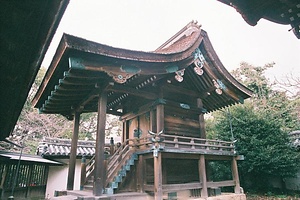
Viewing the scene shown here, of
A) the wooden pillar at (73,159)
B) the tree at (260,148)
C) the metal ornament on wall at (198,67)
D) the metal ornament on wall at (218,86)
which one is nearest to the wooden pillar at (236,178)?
the metal ornament on wall at (218,86)

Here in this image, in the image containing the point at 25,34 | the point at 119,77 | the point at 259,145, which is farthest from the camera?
the point at 259,145

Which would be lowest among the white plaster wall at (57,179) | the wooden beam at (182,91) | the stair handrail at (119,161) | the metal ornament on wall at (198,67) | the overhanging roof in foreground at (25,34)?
the white plaster wall at (57,179)

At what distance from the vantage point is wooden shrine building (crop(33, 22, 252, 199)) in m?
6.29

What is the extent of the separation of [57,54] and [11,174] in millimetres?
9895

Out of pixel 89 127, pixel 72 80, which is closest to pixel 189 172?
pixel 72 80

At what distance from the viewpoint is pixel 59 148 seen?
1461 cm

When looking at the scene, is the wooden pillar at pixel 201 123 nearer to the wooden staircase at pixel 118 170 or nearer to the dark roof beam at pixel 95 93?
the wooden staircase at pixel 118 170

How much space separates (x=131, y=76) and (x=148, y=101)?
281 centimetres

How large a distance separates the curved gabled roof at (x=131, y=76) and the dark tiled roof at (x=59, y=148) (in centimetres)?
477

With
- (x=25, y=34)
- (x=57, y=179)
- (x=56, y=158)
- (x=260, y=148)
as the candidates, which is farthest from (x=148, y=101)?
(x=57, y=179)

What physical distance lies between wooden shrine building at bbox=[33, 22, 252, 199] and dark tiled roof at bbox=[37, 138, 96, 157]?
430 centimetres

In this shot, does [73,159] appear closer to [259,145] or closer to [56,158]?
[56,158]

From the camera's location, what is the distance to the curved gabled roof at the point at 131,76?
19.3 ft

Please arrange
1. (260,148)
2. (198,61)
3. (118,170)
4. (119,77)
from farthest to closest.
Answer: (260,148), (198,61), (118,170), (119,77)
